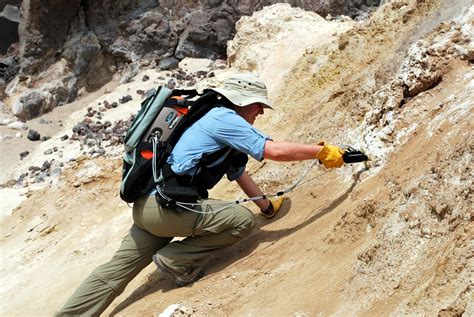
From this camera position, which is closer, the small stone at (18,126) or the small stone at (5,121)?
the small stone at (18,126)

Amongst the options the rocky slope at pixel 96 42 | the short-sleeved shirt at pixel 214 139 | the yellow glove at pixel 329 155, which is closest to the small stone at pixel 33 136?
the rocky slope at pixel 96 42

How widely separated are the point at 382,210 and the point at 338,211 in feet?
1.65

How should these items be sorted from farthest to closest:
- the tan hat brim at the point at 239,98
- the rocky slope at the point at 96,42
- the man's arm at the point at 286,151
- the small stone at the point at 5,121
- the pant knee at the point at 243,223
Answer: the rocky slope at the point at 96,42, the small stone at the point at 5,121, the pant knee at the point at 243,223, the tan hat brim at the point at 239,98, the man's arm at the point at 286,151

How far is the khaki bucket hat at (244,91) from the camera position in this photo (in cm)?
397

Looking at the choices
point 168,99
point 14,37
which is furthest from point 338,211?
point 14,37

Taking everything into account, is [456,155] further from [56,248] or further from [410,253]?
[56,248]

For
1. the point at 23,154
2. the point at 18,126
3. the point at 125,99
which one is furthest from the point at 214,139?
the point at 18,126

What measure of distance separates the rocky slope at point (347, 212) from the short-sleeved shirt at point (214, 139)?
75cm

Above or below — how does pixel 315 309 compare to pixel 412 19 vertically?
below

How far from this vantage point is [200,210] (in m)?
4.05

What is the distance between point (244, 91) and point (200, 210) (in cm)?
87

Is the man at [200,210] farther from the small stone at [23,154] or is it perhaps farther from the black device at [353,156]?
the small stone at [23,154]

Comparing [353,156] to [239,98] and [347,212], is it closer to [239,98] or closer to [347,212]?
[347,212]

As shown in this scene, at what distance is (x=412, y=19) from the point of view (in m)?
6.22
